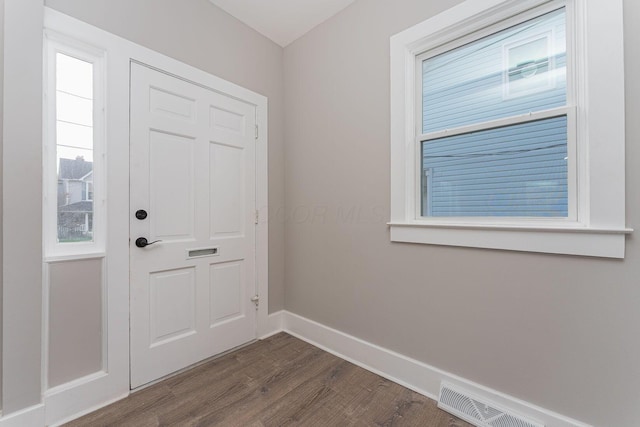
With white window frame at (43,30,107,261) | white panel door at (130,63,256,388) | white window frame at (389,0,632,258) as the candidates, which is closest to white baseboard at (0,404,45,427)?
white panel door at (130,63,256,388)

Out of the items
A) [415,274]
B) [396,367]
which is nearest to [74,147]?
[415,274]

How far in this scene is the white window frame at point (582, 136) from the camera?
1146mm

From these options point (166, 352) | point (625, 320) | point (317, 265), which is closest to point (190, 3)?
point (317, 265)

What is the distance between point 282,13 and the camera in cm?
216

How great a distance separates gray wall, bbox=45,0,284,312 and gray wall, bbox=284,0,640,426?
0.36 feet

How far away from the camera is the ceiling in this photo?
2.05 metres

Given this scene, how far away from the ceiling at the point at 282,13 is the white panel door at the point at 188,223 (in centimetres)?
69

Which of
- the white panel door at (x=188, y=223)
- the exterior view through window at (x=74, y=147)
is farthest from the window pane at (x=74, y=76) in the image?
the white panel door at (x=188, y=223)

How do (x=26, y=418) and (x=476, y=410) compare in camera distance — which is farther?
(x=476, y=410)

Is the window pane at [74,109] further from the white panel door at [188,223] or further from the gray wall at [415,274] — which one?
the gray wall at [415,274]

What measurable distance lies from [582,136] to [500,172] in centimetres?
36

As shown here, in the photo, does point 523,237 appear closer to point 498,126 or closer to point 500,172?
point 500,172

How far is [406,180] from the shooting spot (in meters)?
1.77

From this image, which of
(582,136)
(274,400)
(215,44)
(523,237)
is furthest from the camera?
(215,44)
